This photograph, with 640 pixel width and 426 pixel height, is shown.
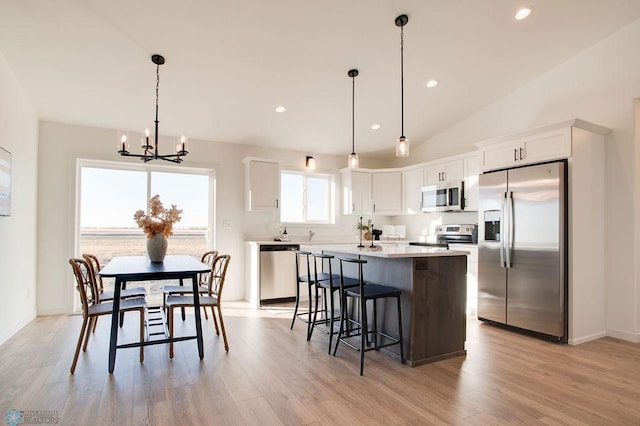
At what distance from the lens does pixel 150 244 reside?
3521mm

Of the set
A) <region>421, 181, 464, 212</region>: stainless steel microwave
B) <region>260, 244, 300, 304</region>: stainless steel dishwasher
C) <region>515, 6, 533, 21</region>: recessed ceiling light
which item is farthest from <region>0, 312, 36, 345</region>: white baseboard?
<region>515, 6, 533, 21</region>: recessed ceiling light

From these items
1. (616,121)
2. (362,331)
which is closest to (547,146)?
(616,121)

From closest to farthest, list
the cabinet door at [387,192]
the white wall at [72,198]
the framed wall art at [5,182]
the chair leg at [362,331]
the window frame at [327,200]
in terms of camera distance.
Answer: the chair leg at [362,331] < the framed wall art at [5,182] < the white wall at [72,198] < the window frame at [327,200] < the cabinet door at [387,192]

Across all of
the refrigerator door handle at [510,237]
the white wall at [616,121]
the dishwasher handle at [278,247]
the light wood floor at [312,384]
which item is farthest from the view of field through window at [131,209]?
the white wall at [616,121]

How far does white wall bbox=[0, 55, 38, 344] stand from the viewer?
136 inches

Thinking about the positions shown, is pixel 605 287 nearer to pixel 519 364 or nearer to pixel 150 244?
pixel 519 364

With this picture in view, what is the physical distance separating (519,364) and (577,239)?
1509mm

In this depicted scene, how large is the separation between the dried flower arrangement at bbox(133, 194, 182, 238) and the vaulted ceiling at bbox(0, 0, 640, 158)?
1448 millimetres

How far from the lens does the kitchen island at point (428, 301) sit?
3.01 meters

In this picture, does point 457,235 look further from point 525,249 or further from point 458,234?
point 525,249

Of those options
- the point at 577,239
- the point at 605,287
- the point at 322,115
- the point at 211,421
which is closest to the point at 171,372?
the point at 211,421

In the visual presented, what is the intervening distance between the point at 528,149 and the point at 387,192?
269 cm

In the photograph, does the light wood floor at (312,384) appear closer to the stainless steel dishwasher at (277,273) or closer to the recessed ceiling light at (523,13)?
the stainless steel dishwasher at (277,273)

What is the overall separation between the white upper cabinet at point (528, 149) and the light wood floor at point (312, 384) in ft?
6.28
